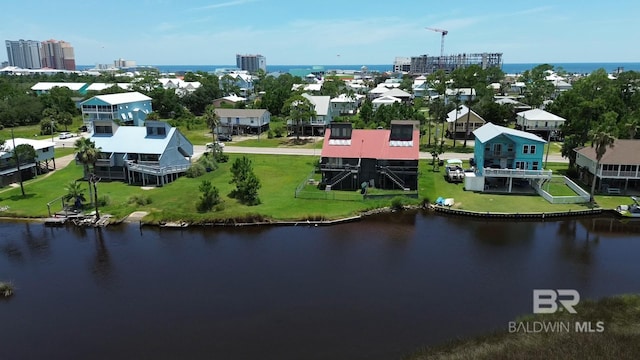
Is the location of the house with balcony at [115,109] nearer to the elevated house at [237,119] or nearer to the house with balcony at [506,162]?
the elevated house at [237,119]

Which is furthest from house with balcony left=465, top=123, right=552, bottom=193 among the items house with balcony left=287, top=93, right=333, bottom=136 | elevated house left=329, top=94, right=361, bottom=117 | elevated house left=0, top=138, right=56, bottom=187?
elevated house left=329, top=94, right=361, bottom=117

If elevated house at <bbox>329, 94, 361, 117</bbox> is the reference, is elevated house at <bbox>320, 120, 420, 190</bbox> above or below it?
below

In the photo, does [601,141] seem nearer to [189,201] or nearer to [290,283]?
[290,283]

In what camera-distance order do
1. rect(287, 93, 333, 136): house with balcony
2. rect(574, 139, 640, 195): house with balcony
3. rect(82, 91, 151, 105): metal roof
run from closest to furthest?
1. rect(574, 139, 640, 195): house with balcony
2. rect(287, 93, 333, 136): house with balcony
3. rect(82, 91, 151, 105): metal roof

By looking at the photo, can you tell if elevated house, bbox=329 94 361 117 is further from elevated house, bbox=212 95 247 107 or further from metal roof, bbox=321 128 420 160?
metal roof, bbox=321 128 420 160

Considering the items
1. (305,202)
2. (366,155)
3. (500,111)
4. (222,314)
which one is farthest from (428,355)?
(500,111)

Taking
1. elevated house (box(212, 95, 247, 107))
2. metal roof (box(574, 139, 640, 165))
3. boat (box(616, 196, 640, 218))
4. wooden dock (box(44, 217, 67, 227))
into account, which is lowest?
wooden dock (box(44, 217, 67, 227))
